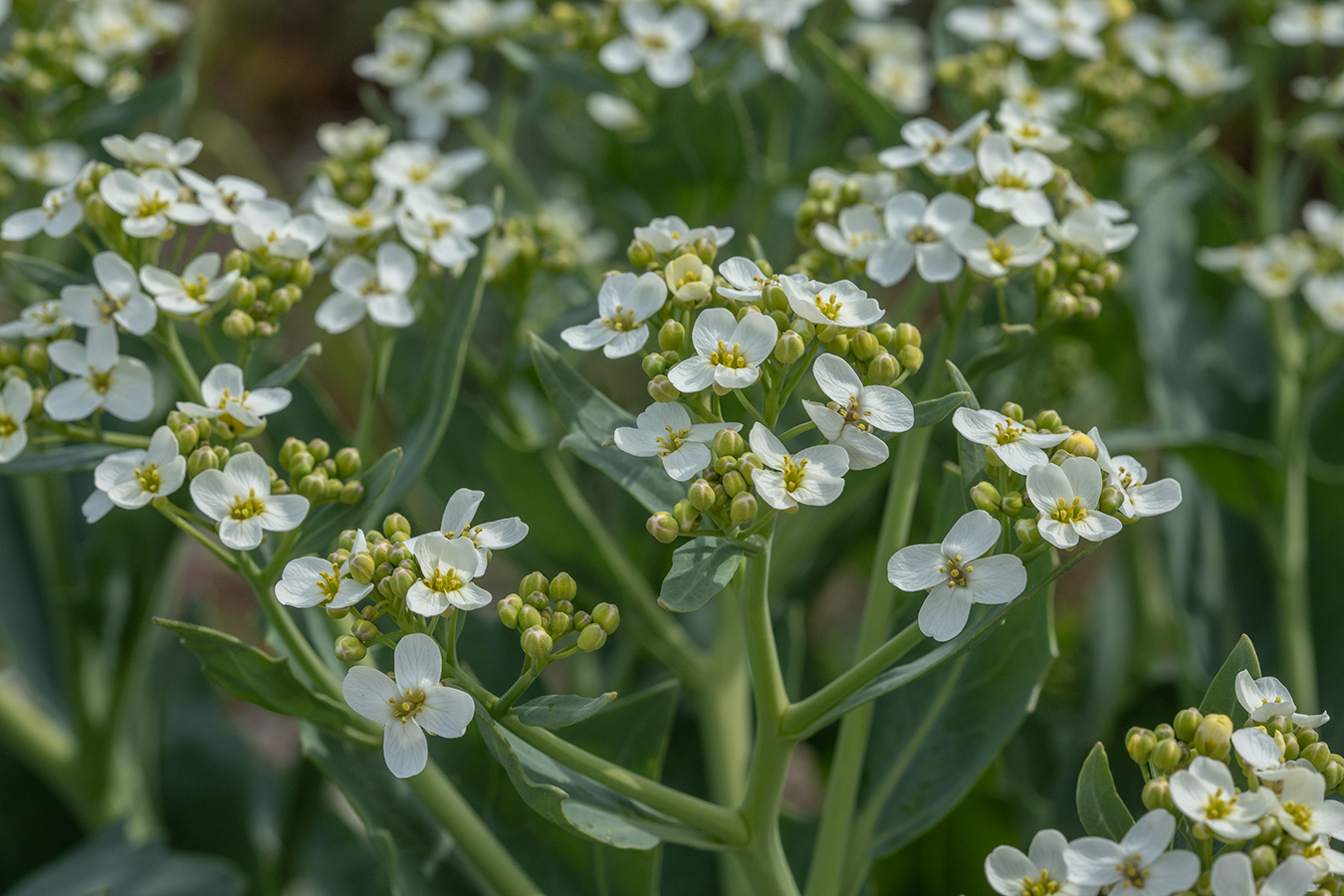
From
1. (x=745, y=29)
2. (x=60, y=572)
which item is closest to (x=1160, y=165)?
(x=745, y=29)

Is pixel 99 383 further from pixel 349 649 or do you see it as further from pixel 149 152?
pixel 349 649

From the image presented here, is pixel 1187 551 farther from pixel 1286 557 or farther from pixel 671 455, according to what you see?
pixel 671 455

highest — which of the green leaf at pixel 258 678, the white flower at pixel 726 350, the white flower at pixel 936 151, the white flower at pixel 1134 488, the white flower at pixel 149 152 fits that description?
the white flower at pixel 726 350

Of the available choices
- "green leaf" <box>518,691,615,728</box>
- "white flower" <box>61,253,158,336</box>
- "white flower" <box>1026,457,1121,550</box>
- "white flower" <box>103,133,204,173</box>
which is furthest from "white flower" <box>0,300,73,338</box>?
"white flower" <box>1026,457,1121,550</box>

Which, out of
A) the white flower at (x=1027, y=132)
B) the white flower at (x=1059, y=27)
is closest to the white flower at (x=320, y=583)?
the white flower at (x=1027, y=132)

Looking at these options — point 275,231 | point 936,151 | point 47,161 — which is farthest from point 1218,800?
point 47,161

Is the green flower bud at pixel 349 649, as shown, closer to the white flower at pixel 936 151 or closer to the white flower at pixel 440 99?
the white flower at pixel 936 151

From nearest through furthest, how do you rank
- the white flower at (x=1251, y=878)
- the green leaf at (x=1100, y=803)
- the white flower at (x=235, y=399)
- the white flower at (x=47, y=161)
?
1. the white flower at (x=1251, y=878)
2. the green leaf at (x=1100, y=803)
3. the white flower at (x=235, y=399)
4. the white flower at (x=47, y=161)

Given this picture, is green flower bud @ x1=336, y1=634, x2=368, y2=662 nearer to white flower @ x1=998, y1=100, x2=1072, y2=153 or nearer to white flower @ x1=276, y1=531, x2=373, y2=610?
white flower @ x1=276, y1=531, x2=373, y2=610
